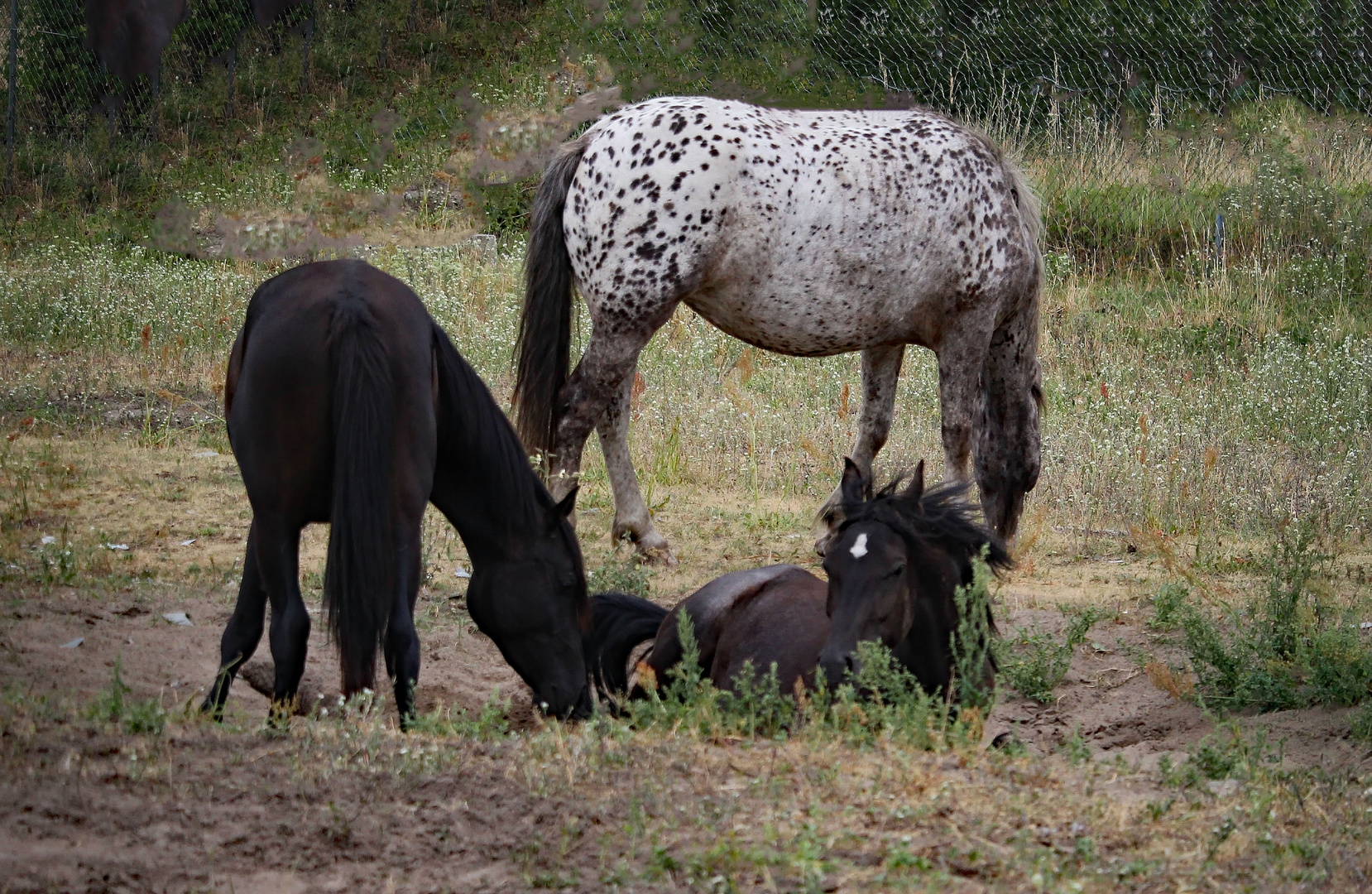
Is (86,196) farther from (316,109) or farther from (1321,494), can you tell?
(1321,494)

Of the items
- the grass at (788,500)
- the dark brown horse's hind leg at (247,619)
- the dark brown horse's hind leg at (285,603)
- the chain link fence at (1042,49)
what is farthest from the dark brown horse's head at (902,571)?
the chain link fence at (1042,49)

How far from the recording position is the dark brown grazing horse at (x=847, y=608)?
13.6ft

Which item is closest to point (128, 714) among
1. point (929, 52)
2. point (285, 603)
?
point (285, 603)

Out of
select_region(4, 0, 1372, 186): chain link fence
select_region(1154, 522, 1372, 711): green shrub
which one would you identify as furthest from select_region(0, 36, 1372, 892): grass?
select_region(4, 0, 1372, 186): chain link fence

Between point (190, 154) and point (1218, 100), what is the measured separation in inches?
514

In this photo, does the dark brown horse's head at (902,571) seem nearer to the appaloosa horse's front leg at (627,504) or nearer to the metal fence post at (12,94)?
the appaloosa horse's front leg at (627,504)

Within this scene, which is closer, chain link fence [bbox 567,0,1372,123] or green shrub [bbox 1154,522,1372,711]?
green shrub [bbox 1154,522,1372,711]

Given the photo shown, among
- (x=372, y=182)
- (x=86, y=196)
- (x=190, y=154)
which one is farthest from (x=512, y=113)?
(x=86, y=196)

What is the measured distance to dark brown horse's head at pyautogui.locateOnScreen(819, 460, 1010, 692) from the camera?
4098mm

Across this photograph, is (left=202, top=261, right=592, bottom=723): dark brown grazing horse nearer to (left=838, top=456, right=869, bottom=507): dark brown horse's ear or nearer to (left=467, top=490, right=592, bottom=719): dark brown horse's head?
(left=467, top=490, right=592, bottom=719): dark brown horse's head

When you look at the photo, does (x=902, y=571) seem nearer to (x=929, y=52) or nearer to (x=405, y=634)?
(x=405, y=634)

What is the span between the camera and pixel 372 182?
16.6 m

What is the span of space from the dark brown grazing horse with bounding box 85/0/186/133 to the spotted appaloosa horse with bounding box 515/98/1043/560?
12865 millimetres

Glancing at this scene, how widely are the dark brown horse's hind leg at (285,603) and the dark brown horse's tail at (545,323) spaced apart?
112 inches
